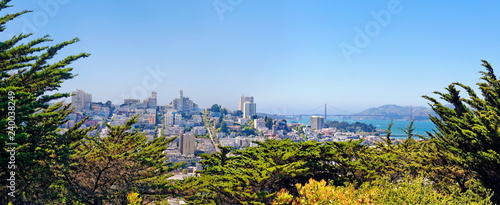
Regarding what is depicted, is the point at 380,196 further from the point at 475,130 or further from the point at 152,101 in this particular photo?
the point at 152,101

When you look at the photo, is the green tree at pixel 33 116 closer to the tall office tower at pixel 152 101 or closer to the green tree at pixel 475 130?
the green tree at pixel 475 130

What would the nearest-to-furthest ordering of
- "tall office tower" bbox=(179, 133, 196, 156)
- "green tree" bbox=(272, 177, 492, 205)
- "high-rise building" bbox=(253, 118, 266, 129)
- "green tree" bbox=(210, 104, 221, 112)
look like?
"green tree" bbox=(272, 177, 492, 205) < "tall office tower" bbox=(179, 133, 196, 156) < "high-rise building" bbox=(253, 118, 266, 129) < "green tree" bbox=(210, 104, 221, 112)

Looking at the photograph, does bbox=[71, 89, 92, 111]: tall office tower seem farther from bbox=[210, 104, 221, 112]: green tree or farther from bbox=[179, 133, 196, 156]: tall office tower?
bbox=[210, 104, 221, 112]: green tree

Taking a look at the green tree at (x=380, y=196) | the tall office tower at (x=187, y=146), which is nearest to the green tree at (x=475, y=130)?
the green tree at (x=380, y=196)

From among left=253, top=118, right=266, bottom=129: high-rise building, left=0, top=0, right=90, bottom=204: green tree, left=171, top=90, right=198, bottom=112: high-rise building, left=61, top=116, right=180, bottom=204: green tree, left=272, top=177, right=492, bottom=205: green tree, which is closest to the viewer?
left=272, top=177, right=492, bottom=205: green tree

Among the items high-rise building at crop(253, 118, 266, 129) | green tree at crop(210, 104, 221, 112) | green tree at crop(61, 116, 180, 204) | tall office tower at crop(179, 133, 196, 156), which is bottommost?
tall office tower at crop(179, 133, 196, 156)

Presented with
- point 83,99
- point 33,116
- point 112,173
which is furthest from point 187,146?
point 33,116

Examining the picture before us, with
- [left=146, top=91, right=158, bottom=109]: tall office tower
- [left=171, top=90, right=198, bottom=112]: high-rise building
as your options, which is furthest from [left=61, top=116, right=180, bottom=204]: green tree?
[left=171, top=90, right=198, bottom=112]: high-rise building
